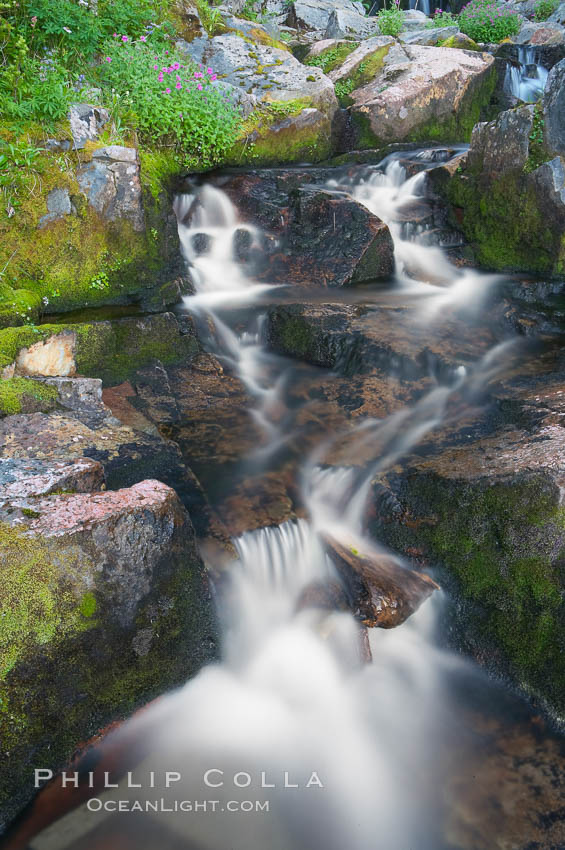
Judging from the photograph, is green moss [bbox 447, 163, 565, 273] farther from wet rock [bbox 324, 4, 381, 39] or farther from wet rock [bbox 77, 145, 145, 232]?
wet rock [bbox 324, 4, 381, 39]

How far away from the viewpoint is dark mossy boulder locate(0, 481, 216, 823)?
92.5 inches

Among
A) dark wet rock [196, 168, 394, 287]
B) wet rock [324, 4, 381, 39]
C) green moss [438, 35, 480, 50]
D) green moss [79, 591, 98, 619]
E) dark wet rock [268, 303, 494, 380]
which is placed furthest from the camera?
wet rock [324, 4, 381, 39]

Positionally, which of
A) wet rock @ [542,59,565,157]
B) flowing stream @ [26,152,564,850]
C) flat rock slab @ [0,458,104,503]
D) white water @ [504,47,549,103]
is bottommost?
flowing stream @ [26,152,564,850]

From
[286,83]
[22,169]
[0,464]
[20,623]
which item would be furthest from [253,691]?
[286,83]

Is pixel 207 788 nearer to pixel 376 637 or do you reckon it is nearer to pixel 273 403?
pixel 376 637

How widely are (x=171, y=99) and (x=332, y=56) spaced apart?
6.83 m

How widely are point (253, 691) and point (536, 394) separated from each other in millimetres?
3204

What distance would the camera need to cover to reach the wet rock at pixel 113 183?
559 cm

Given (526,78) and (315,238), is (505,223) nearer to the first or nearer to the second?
(315,238)

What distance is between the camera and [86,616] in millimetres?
2535

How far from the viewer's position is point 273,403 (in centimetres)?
520

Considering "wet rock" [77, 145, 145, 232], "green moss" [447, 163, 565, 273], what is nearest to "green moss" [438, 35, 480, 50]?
"green moss" [447, 163, 565, 273]

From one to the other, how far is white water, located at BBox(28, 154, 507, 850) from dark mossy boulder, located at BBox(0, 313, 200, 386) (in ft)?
6.49

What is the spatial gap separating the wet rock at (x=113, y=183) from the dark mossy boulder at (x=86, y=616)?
→ 3.89m
